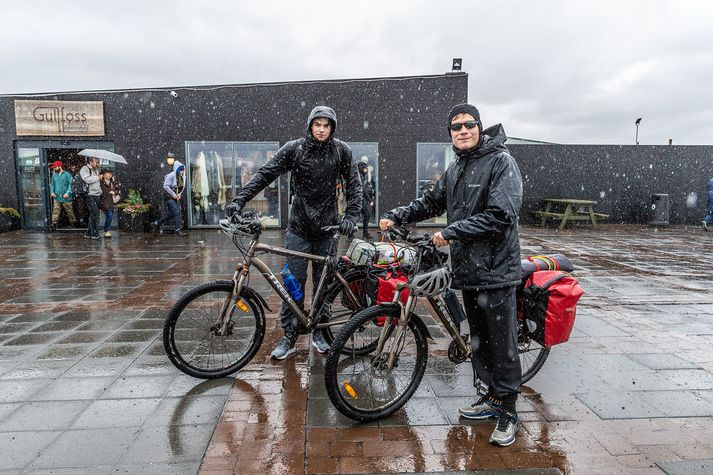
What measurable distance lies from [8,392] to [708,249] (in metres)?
12.9

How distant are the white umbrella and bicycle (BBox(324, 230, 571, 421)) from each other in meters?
11.7

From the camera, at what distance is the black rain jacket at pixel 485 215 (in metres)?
2.90

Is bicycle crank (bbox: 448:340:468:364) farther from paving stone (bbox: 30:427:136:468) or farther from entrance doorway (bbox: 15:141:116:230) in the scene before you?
entrance doorway (bbox: 15:141:116:230)

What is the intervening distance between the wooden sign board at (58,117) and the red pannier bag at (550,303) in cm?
1418

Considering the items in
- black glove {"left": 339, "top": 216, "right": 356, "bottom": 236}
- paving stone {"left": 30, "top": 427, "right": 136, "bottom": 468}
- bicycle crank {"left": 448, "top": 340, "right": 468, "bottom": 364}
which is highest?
black glove {"left": 339, "top": 216, "right": 356, "bottom": 236}

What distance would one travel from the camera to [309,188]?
14.1ft

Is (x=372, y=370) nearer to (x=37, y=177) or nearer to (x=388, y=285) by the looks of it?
(x=388, y=285)

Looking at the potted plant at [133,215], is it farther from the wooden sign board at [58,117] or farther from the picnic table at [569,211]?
the picnic table at [569,211]

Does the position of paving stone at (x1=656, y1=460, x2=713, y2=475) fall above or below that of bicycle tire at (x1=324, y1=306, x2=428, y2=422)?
below

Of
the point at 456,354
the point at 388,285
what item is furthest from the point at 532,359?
the point at 388,285

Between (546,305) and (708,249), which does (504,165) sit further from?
(708,249)

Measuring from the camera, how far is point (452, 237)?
2.92 meters

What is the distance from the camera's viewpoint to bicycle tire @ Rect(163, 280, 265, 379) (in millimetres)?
3684

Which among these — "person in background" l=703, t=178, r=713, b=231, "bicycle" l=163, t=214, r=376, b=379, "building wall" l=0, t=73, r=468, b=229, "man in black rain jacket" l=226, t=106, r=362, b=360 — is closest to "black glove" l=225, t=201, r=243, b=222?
"bicycle" l=163, t=214, r=376, b=379
